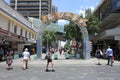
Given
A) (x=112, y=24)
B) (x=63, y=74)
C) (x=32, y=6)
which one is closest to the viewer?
(x=63, y=74)

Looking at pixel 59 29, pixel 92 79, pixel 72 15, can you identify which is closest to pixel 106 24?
pixel 72 15

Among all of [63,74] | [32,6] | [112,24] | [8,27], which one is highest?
[32,6]

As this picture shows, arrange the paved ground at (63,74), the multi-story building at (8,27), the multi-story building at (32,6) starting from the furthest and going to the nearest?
the multi-story building at (32,6) → the multi-story building at (8,27) → the paved ground at (63,74)

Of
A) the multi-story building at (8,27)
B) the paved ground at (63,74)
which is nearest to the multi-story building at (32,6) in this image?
the multi-story building at (8,27)

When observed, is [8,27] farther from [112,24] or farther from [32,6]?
[32,6]

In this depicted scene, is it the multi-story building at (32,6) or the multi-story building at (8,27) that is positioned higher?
the multi-story building at (32,6)

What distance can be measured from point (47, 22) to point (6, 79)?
2309cm

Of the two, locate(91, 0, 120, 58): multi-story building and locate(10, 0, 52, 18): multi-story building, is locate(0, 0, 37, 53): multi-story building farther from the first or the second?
locate(10, 0, 52, 18): multi-story building

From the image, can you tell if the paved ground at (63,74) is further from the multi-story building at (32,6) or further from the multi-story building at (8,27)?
the multi-story building at (32,6)

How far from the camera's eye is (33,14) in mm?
159375

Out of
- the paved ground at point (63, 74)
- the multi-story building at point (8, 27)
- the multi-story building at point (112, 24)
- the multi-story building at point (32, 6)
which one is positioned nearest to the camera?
the paved ground at point (63, 74)

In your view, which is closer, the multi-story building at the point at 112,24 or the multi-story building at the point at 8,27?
the multi-story building at the point at 8,27

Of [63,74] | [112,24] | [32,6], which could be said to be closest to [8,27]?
[112,24]

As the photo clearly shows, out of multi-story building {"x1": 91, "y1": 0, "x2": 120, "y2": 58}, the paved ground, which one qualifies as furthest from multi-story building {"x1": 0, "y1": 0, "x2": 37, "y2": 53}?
multi-story building {"x1": 91, "y1": 0, "x2": 120, "y2": 58}
